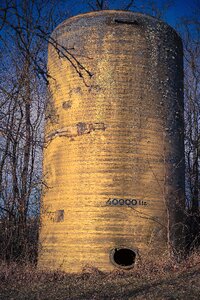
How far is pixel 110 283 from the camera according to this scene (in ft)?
22.1

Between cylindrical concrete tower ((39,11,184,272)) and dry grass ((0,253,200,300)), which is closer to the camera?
dry grass ((0,253,200,300))

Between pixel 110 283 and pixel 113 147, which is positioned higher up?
pixel 113 147

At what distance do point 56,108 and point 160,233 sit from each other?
3.47 m

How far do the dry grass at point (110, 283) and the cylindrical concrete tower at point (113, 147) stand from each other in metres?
0.44

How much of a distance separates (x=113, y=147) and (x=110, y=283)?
8.94ft

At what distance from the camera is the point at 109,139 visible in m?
8.41

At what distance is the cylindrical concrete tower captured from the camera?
8062 millimetres

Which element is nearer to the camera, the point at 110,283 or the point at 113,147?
the point at 110,283

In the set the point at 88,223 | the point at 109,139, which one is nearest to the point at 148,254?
the point at 88,223

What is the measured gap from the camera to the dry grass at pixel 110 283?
5852 millimetres

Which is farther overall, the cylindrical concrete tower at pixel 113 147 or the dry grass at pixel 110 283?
the cylindrical concrete tower at pixel 113 147

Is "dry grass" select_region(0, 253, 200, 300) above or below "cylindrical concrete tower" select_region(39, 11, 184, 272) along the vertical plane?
below

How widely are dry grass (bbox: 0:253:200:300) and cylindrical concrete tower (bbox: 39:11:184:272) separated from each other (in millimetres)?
442

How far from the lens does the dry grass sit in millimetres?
5852
